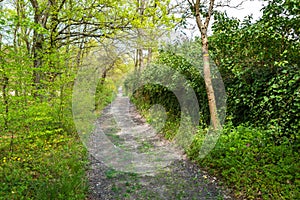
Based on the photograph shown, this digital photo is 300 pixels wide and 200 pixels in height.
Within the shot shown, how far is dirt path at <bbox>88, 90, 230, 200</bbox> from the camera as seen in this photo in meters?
3.97

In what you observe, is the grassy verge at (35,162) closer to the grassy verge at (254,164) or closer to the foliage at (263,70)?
the grassy verge at (254,164)

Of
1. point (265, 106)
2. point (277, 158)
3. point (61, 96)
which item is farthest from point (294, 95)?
point (61, 96)

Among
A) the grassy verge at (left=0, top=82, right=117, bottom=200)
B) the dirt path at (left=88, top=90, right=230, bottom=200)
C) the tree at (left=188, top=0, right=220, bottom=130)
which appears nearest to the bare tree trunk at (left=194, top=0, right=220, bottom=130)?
the tree at (left=188, top=0, right=220, bottom=130)

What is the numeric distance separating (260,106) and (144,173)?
3035mm

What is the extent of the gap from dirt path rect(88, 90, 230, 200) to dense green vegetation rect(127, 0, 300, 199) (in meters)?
0.44

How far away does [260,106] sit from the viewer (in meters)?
5.09

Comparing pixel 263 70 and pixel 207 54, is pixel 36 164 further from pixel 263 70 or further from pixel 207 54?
pixel 263 70

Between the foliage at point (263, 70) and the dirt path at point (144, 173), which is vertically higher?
the foliage at point (263, 70)

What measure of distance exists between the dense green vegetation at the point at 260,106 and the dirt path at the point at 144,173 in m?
0.44

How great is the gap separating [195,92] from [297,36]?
3.35 metres

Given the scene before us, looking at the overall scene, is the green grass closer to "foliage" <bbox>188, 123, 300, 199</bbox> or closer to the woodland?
the woodland

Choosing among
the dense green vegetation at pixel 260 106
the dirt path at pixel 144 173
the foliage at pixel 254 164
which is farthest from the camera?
the dirt path at pixel 144 173

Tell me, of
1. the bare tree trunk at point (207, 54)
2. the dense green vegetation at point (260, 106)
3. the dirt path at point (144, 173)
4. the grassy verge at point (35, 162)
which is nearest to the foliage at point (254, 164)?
the dense green vegetation at point (260, 106)

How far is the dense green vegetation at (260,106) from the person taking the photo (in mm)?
3775
